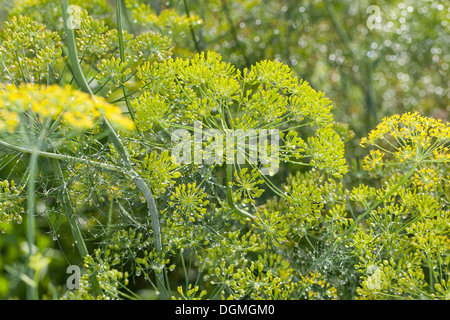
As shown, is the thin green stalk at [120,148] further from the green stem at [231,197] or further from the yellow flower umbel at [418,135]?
the yellow flower umbel at [418,135]

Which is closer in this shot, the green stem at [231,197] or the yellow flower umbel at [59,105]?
the yellow flower umbel at [59,105]

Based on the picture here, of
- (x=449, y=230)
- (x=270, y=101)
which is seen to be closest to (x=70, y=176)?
(x=270, y=101)

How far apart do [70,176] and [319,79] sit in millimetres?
928

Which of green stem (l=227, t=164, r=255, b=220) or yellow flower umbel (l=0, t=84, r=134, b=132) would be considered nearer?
yellow flower umbel (l=0, t=84, r=134, b=132)

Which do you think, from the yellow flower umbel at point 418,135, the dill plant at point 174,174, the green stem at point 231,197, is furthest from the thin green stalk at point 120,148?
the yellow flower umbel at point 418,135

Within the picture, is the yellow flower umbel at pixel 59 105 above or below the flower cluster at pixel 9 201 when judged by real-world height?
above

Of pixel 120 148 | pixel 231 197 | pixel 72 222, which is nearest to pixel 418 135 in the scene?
pixel 231 197

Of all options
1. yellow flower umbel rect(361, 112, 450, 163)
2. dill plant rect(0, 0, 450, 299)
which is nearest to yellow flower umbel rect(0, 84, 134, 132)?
dill plant rect(0, 0, 450, 299)

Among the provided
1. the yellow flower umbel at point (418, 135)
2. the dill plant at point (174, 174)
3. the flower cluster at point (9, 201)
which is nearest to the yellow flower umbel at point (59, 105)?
the dill plant at point (174, 174)

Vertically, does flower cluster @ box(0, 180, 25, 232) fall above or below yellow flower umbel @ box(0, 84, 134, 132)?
below

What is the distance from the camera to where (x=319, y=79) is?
138 centimetres

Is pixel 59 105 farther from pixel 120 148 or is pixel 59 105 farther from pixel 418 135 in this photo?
pixel 418 135

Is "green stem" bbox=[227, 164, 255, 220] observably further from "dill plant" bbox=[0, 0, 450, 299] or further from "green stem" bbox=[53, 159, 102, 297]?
"green stem" bbox=[53, 159, 102, 297]
